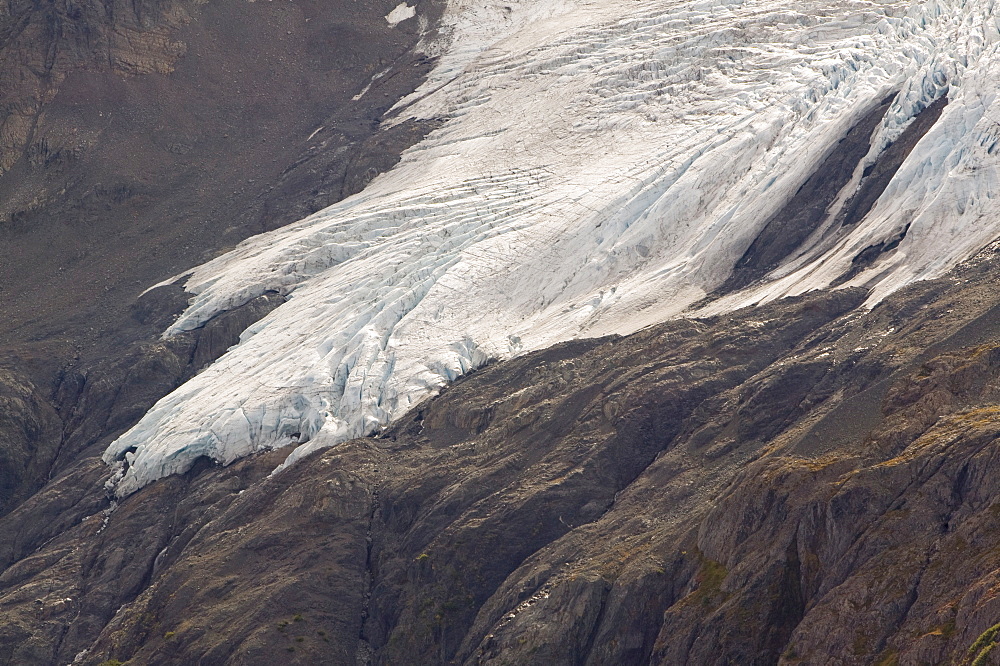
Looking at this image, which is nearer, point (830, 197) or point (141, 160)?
point (830, 197)

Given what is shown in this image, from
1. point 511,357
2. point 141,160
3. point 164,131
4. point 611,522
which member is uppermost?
point 164,131

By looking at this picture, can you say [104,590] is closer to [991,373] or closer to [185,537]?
[185,537]

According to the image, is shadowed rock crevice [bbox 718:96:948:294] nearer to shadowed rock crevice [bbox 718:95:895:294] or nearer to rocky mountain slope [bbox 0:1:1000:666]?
shadowed rock crevice [bbox 718:95:895:294]

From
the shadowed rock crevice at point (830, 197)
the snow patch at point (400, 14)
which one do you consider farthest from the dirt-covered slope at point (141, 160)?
the shadowed rock crevice at point (830, 197)

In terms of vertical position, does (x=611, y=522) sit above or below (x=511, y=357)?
below

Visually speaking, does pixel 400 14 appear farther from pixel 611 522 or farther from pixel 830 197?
pixel 611 522

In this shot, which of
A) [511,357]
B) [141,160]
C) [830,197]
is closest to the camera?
[511,357]

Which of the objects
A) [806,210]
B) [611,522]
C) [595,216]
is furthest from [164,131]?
[611,522]
